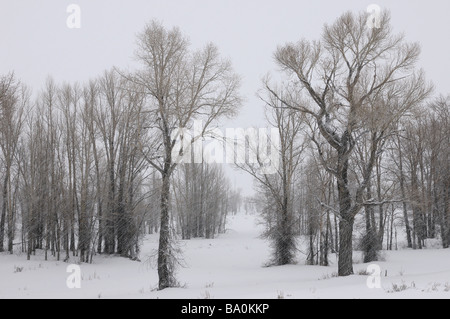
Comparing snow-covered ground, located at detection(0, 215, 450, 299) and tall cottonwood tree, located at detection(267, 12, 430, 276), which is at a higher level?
tall cottonwood tree, located at detection(267, 12, 430, 276)

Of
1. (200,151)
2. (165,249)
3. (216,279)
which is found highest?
(200,151)

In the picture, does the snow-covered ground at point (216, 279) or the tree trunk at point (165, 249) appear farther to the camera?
the tree trunk at point (165, 249)

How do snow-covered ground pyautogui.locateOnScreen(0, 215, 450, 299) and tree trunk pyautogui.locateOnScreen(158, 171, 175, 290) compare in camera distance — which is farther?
tree trunk pyautogui.locateOnScreen(158, 171, 175, 290)

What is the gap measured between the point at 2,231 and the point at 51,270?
831 cm

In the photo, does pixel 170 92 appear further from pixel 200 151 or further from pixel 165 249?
pixel 200 151

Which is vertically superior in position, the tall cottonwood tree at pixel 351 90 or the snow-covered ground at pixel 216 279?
the tall cottonwood tree at pixel 351 90

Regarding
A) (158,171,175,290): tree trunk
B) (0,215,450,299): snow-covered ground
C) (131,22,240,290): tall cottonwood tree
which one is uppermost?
(131,22,240,290): tall cottonwood tree

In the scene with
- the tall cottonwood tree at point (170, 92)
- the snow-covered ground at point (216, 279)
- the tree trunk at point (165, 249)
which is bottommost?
the snow-covered ground at point (216, 279)

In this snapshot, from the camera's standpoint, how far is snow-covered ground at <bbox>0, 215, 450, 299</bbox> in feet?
28.3

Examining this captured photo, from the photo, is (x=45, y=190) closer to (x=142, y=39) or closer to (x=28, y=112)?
(x=28, y=112)

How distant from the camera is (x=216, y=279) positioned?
618 inches

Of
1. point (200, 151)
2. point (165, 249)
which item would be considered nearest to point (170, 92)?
point (165, 249)

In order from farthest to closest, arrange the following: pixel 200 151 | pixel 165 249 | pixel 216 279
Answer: pixel 200 151
pixel 216 279
pixel 165 249

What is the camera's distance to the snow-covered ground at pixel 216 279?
8641mm
